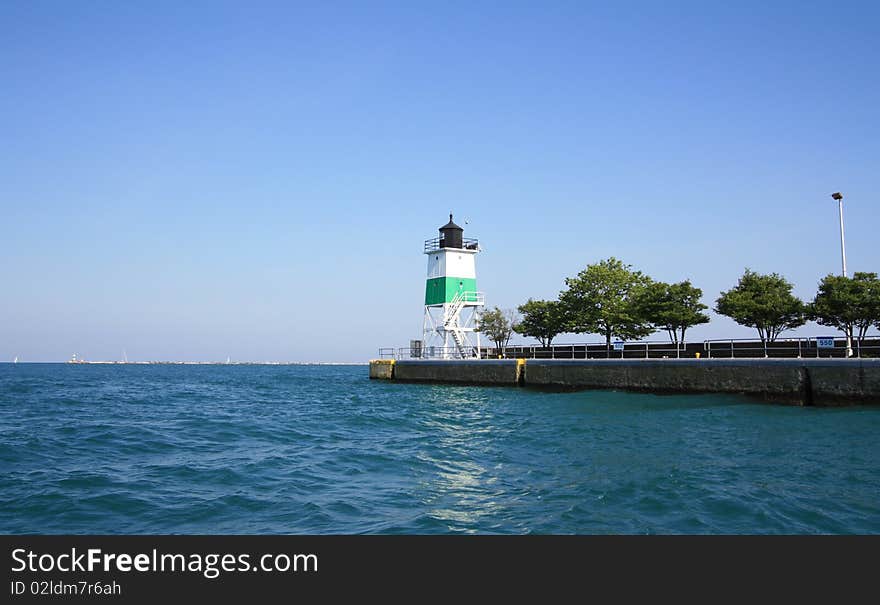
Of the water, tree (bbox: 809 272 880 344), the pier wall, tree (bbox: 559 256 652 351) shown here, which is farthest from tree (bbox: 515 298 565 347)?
the water

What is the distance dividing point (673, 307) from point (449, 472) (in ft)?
120

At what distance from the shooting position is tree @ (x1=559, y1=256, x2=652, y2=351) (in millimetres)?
49500

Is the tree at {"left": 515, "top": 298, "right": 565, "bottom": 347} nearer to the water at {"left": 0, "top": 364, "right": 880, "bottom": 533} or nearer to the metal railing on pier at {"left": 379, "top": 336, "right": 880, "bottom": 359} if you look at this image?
the metal railing on pier at {"left": 379, "top": 336, "right": 880, "bottom": 359}

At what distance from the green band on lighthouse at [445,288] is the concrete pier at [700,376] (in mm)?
7171

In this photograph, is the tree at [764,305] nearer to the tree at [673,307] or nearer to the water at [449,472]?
the tree at [673,307]

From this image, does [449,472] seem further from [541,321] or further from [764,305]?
[541,321]

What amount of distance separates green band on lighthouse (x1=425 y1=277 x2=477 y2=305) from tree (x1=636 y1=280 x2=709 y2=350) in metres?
14.2

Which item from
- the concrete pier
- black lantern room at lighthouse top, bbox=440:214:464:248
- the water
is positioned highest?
black lantern room at lighthouse top, bbox=440:214:464:248

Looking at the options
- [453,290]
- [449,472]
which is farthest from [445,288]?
[449,472]

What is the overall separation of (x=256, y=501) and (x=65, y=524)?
109 inches

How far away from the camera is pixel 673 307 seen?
4616 centimetres
